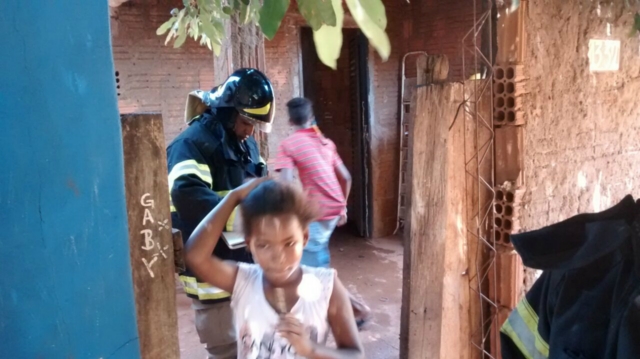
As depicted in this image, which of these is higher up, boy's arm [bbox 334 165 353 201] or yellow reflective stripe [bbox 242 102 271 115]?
yellow reflective stripe [bbox 242 102 271 115]

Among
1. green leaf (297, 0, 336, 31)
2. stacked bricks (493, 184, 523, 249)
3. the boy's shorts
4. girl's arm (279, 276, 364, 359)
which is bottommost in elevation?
the boy's shorts

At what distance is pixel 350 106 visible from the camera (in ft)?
22.7

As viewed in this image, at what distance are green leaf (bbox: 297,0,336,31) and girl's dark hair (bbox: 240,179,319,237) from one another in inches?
30.7

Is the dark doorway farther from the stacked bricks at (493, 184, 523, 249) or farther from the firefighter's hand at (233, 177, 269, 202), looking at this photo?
the firefighter's hand at (233, 177, 269, 202)

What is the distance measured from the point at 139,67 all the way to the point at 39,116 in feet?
15.4

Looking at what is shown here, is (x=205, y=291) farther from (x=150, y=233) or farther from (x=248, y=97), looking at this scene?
(x=150, y=233)

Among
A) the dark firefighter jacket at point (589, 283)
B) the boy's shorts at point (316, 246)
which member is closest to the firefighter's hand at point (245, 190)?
the dark firefighter jacket at point (589, 283)

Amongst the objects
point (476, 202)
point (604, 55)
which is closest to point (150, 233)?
point (476, 202)

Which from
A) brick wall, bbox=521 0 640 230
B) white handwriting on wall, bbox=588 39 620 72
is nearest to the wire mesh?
brick wall, bbox=521 0 640 230

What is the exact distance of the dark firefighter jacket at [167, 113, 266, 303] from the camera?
6.86 ft

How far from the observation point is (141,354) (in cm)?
105

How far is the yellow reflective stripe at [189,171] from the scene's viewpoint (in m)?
2.14

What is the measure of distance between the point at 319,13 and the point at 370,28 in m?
0.10

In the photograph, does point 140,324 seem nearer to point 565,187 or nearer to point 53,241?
point 53,241
